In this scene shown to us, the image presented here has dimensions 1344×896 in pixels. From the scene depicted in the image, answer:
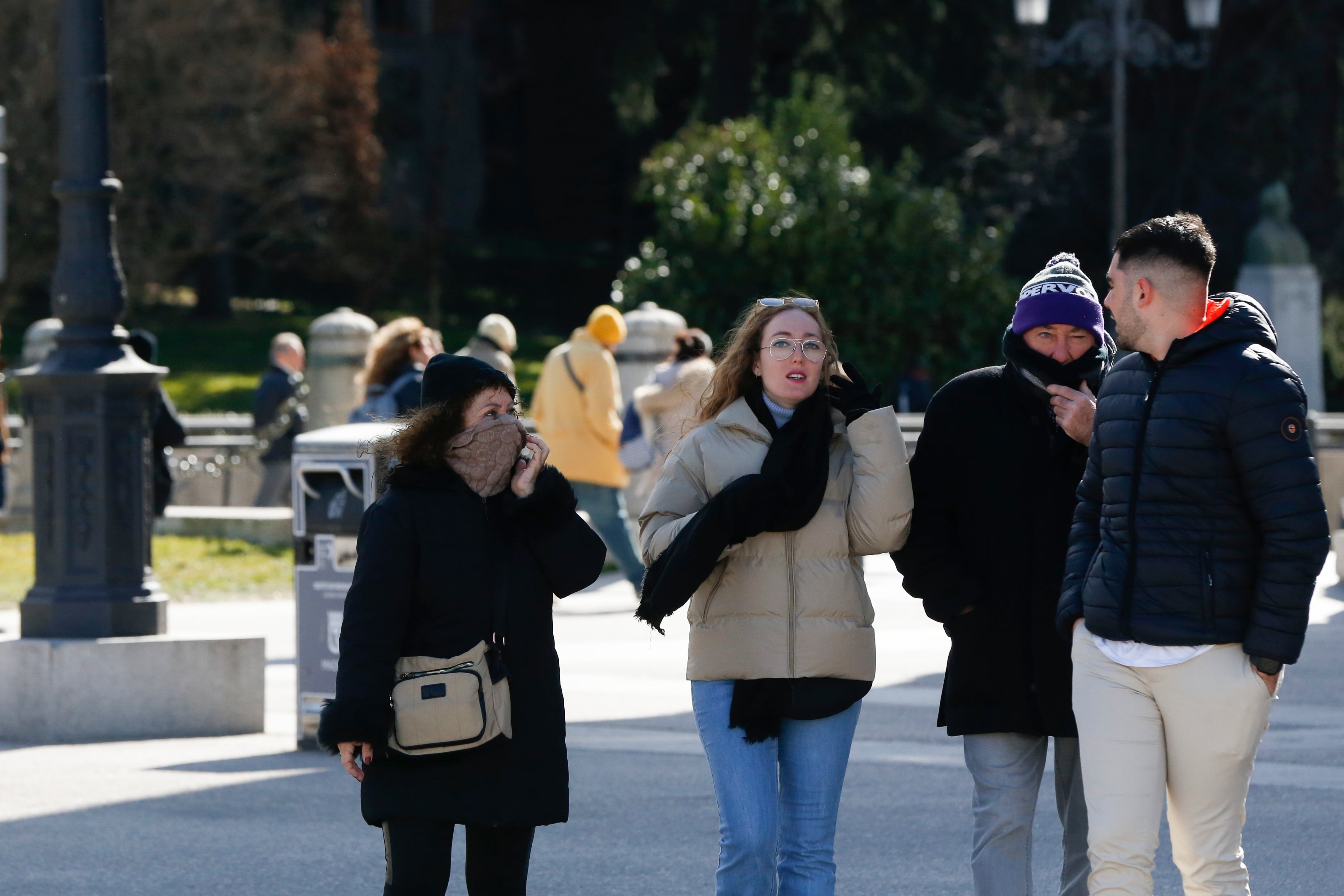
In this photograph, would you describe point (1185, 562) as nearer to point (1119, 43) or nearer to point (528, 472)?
point (528, 472)

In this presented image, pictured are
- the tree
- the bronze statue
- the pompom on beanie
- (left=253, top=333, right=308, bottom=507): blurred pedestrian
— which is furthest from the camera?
the tree

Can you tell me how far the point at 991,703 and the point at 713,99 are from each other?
107 feet

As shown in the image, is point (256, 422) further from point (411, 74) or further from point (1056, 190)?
point (411, 74)

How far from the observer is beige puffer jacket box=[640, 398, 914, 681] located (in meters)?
4.64

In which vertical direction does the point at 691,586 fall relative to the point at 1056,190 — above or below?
below

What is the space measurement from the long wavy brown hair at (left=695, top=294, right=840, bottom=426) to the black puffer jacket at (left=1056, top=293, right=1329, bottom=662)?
74 centimetres

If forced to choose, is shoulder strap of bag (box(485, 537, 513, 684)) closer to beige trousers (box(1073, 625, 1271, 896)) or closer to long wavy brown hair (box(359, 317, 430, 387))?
beige trousers (box(1073, 625, 1271, 896))

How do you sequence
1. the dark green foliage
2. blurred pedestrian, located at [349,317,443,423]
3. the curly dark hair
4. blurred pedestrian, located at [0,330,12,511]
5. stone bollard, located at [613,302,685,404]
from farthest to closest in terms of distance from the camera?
the dark green foliage → stone bollard, located at [613,302,685,404] → blurred pedestrian, located at [0,330,12,511] → blurred pedestrian, located at [349,317,443,423] → the curly dark hair

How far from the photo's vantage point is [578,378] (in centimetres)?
1234

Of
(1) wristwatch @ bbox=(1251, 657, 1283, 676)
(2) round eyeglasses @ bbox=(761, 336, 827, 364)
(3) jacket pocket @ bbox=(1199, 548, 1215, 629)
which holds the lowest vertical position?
(1) wristwatch @ bbox=(1251, 657, 1283, 676)

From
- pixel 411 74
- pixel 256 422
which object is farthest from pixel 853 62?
pixel 256 422

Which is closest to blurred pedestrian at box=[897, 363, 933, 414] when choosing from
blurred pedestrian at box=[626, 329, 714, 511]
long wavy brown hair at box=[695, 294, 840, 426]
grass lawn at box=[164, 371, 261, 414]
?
blurred pedestrian at box=[626, 329, 714, 511]

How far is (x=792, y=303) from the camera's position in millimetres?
4785

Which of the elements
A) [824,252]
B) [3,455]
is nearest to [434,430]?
[3,455]
